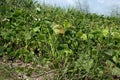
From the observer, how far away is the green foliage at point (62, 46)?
2830mm

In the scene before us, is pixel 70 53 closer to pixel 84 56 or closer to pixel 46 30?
pixel 84 56

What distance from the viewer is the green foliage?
9.29 ft

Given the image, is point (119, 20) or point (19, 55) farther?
point (119, 20)

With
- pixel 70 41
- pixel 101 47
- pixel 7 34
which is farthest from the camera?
pixel 7 34

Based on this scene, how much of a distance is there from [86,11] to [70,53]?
2.91 metres

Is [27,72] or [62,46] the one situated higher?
[62,46]

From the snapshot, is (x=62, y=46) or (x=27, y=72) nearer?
(x=27, y=72)

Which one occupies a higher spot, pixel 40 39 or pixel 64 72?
pixel 40 39

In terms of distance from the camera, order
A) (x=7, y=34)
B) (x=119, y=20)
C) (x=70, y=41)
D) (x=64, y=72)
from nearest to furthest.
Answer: (x=64, y=72) < (x=70, y=41) < (x=7, y=34) < (x=119, y=20)

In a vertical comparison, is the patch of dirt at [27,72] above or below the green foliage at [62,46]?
below

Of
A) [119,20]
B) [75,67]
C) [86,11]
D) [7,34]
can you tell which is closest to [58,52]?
[75,67]

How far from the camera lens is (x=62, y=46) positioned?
3129 mm

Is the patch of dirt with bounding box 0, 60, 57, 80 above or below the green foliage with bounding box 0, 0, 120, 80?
below

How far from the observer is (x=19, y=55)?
10.7ft
